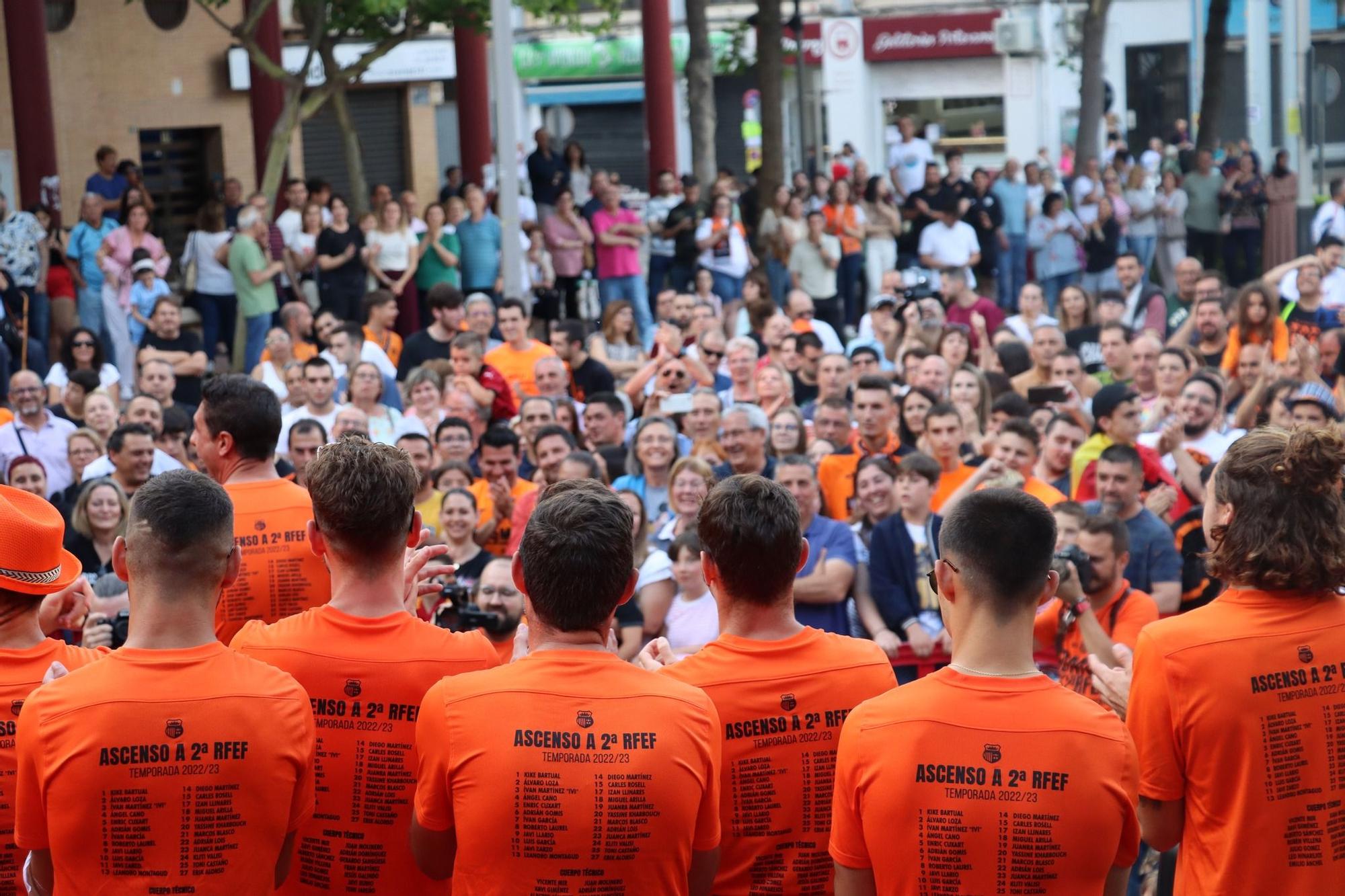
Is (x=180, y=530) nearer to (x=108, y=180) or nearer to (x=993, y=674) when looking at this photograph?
(x=993, y=674)

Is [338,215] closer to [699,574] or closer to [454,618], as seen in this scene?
[699,574]

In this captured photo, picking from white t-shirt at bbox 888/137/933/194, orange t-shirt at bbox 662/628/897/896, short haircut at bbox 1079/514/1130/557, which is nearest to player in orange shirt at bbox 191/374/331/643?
orange t-shirt at bbox 662/628/897/896

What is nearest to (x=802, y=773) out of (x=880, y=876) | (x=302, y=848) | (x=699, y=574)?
(x=880, y=876)

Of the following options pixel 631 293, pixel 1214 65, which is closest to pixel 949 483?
pixel 631 293

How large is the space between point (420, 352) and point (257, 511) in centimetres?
816

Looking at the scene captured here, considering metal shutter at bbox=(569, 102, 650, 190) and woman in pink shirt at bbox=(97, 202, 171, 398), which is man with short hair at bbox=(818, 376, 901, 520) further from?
metal shutter at bbox=(569, 102, 650, 190)

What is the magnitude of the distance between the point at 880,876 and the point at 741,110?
118ft

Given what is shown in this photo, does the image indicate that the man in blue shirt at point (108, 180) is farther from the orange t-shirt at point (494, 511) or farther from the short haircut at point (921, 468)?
the short haircut at point (921, 468)

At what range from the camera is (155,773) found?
3412 millimetres

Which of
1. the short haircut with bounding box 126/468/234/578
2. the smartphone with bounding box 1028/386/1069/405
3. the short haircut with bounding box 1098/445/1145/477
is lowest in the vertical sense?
the smartphone with bounding box 1028/386/1069/405

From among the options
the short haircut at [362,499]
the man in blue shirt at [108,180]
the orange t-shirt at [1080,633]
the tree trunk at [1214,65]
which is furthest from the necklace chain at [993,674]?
the tree trunk at [1214,65]

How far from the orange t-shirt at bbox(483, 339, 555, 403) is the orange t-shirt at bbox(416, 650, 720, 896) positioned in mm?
8583

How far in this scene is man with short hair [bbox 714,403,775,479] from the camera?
8.71 m

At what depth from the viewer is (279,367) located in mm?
12672
